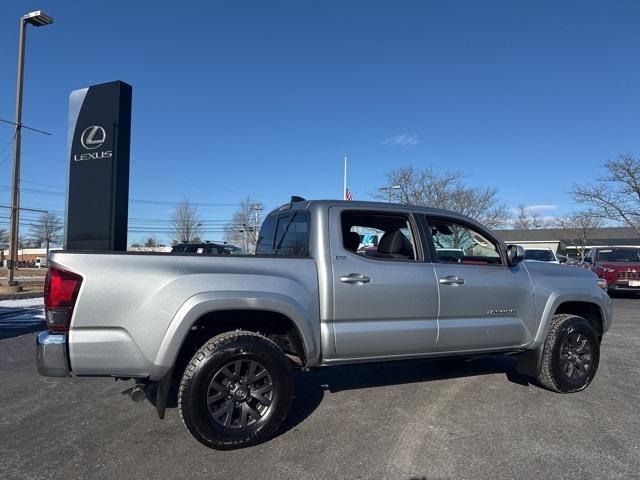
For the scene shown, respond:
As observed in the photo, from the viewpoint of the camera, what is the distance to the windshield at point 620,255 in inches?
634

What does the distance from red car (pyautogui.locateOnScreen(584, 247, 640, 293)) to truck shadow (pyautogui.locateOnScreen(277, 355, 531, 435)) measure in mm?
10550

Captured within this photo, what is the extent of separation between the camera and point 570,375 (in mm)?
5164

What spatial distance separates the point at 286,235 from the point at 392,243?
101cm

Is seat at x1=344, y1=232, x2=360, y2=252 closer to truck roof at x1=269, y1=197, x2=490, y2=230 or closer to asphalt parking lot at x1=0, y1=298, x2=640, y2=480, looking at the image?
truck roof at x1=269, y1=197, x2=490, y2=230

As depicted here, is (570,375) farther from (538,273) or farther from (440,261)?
(440,261)

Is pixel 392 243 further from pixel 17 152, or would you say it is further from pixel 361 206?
pixel 17 152

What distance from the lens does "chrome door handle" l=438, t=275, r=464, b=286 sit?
4492 mm

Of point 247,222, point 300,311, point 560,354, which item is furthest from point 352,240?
point 247,222

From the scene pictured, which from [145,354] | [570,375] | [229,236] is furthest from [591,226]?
[145,354]

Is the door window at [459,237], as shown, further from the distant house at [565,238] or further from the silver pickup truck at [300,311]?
the distant house at [565,238]

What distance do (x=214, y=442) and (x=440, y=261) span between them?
2.48m

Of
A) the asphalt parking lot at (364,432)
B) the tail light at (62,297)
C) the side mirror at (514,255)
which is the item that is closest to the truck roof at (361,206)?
the side mirror at (514,255)

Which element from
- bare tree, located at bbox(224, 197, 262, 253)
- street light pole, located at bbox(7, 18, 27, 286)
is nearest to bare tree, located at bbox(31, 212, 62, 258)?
bare tree, located at bbox(224, 197, 262, 253)

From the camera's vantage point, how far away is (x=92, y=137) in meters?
7.64
